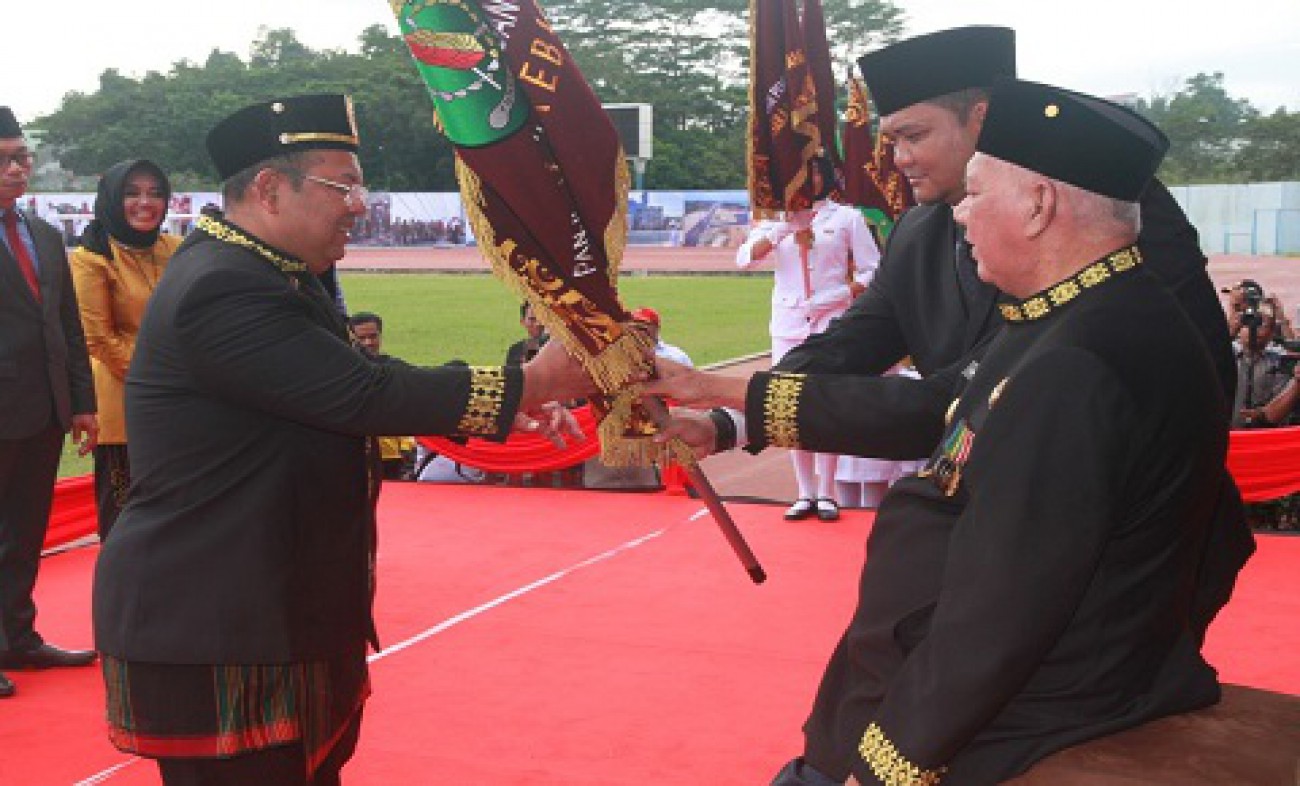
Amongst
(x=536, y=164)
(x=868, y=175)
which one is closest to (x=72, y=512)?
(x=868, y=175)

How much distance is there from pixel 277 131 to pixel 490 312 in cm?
1943

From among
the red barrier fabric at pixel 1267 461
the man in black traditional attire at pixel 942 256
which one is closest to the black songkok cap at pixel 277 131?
the man in black traditional attire at pixel 942 256

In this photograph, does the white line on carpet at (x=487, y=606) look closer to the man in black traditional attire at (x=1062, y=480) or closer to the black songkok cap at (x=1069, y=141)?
the man in black traditional attire at (x=1062, y=480)

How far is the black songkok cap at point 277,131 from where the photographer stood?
2.48 metres

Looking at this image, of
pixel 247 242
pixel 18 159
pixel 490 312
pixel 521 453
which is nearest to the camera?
pixel 247 242

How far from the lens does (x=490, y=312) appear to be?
859 inches

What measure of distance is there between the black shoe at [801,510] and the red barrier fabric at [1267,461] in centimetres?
203

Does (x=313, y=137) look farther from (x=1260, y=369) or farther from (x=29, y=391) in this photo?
(x=1260, y=369)

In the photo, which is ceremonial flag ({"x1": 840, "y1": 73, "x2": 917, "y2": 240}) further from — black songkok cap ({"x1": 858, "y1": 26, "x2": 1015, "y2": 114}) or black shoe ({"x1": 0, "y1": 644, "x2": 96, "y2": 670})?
black songkok cap ({"x1": 858, "y1": 26, "x2": 1015, "y2": 114})

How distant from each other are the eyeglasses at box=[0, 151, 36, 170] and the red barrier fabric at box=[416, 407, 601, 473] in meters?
3.39

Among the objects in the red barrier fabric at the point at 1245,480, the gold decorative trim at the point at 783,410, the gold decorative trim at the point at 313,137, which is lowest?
the red barrier fabric at the point at 1245,480

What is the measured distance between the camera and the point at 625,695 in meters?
4.33

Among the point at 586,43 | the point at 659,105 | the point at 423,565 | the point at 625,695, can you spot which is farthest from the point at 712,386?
the point at 586,43

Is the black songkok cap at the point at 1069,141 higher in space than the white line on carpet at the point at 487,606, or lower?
higher
